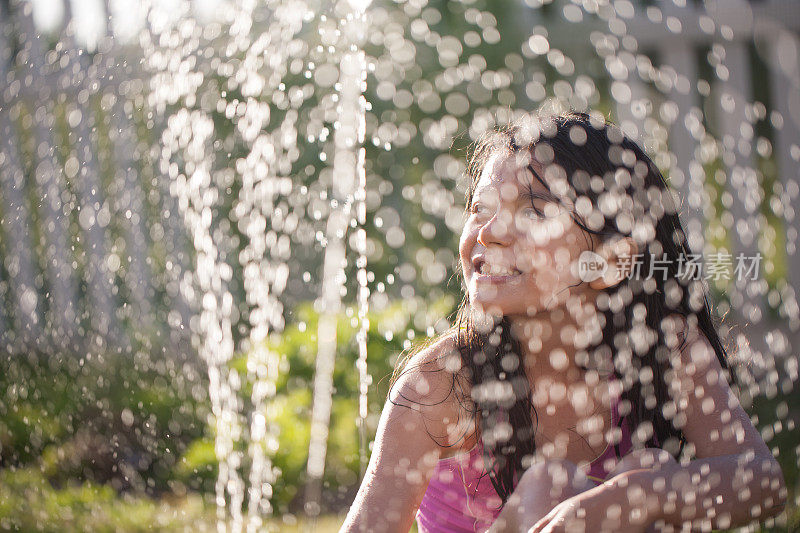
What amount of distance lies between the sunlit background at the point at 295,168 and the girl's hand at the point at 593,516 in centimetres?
200

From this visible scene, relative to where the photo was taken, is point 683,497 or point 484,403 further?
point 484,403

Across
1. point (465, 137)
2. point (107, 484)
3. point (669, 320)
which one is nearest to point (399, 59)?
point (465, 137)

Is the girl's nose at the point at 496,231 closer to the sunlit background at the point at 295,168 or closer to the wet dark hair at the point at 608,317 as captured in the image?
the wet dark hair at the point at 608,317

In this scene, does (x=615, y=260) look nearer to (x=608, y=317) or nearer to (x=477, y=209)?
(x=608, y=317)

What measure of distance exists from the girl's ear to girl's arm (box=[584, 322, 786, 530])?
222 millimetres

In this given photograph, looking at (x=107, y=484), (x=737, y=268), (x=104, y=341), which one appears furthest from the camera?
(x=104, y=341)

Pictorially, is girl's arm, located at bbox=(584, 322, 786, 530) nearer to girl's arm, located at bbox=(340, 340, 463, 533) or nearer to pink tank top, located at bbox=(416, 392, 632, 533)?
pink tank top, located at bbox=(416, 392, 632, 533)

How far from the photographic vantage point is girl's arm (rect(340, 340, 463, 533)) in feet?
4.50

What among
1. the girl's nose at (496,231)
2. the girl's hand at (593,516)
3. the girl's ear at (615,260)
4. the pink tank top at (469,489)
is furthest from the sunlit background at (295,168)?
the girl's hand at (593,516)

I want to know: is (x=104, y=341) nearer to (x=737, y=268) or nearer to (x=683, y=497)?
(x=737, y=268)

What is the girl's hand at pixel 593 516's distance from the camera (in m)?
1.20

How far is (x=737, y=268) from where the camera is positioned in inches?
166

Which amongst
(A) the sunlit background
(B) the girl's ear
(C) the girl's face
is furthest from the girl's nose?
(A) the sunlit background

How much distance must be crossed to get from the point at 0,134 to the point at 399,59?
95.4 inches
